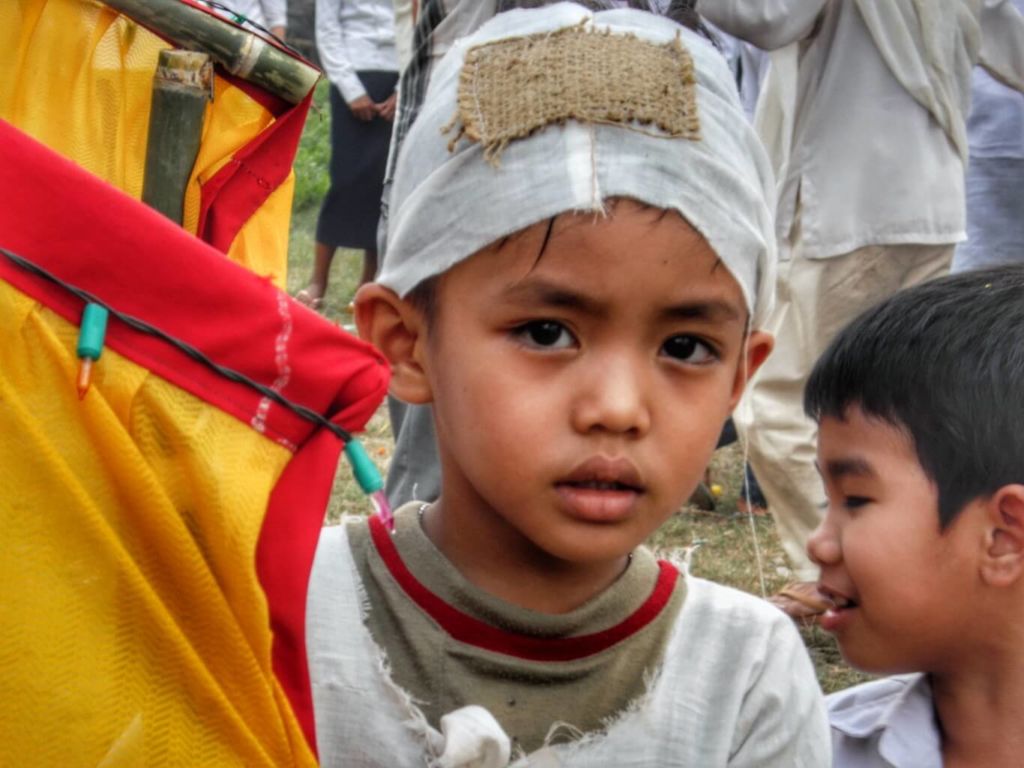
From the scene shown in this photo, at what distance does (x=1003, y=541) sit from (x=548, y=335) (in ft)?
3.08

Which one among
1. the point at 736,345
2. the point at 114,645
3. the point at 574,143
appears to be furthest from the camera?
the point at 736,345

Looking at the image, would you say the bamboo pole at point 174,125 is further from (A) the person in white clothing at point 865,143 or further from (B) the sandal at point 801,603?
(B) the sandal at point 801,603

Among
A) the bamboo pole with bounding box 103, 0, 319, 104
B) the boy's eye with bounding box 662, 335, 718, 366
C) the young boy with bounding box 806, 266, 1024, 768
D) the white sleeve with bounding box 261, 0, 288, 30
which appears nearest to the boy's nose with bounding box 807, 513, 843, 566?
the young boy with bounding box 806, 266, 1024, 768

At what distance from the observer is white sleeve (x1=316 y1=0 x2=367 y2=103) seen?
7.78 m

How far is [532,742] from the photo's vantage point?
1724 millimetres

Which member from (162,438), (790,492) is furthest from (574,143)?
(790,492)

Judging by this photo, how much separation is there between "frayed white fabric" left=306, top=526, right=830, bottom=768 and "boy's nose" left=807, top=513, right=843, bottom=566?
447 millimetres

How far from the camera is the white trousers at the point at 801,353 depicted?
409 cm

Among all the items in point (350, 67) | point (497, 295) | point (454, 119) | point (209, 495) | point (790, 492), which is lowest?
point (790, 492)

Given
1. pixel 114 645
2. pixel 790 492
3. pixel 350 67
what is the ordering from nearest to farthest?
pixel 114 645, pixel 790 492, pixel 350 67

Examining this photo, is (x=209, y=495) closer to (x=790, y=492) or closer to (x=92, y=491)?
(x=92, y=491)

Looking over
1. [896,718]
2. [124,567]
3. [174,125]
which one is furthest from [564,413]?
[896,718]

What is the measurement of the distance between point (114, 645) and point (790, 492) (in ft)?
11.2

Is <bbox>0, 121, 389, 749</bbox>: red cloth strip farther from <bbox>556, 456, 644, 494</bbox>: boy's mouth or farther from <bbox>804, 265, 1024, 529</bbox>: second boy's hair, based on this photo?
<bbox>804, 265, 1024, 529</bbox>: second boy's hair
